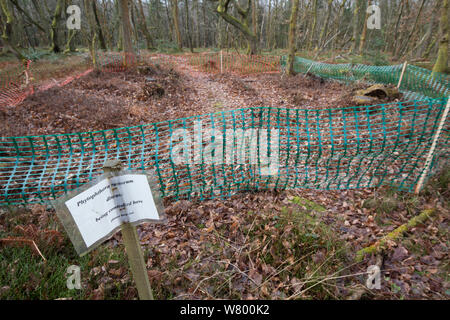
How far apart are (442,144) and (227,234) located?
13.5ft

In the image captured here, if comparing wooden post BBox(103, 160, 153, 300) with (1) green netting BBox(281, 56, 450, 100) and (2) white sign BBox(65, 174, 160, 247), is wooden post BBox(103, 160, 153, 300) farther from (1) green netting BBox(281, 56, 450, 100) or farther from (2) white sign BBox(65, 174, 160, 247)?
(1) green netting BBox(281, 56, 450, 100)

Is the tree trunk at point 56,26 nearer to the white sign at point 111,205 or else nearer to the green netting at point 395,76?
the green netting at point 395,76

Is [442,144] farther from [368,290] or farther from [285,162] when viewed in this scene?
[368,290]

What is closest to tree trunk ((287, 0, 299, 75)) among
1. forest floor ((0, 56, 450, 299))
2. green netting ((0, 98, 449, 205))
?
green netting ((0, 98, 449, 205))

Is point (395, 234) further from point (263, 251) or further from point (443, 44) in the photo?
point (443, 44)

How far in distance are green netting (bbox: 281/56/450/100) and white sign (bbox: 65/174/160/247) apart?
8.71 m

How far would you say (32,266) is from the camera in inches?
99.2

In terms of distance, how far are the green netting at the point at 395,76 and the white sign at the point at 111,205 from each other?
8713 mm

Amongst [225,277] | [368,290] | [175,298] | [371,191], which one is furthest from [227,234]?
[371,191]

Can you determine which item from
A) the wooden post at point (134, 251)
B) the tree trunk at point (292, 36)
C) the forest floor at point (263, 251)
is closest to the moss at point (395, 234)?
the forest floor at point (263, 251)

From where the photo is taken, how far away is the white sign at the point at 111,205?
140 cm

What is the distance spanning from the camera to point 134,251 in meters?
1.66

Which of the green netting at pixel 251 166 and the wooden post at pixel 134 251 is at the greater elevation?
the wooden post at pixel 134 251

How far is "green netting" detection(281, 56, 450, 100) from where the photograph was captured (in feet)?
25.8
